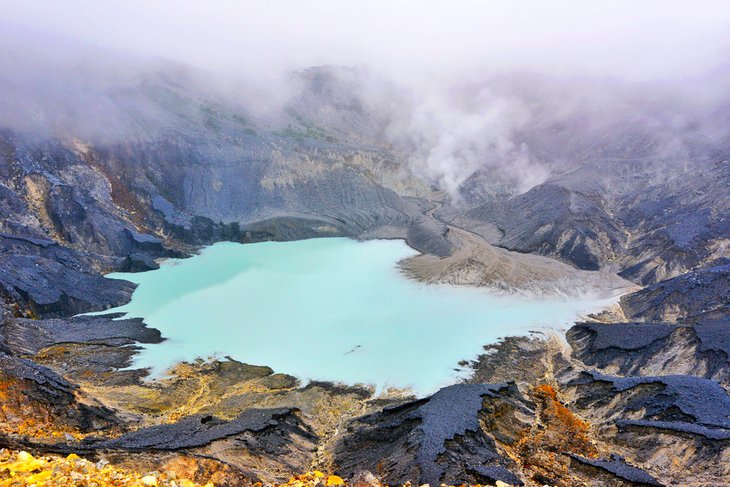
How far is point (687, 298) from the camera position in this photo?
118ft

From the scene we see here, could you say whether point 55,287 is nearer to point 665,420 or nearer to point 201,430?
point 201,430

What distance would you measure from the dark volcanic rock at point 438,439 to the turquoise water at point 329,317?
484 centimetres

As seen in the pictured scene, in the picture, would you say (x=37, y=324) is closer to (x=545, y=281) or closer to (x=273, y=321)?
(x=273, y=321)

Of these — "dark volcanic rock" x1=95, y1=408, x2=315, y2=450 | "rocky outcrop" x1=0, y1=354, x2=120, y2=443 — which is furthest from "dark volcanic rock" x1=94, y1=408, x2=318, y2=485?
"rocky outcrop" x1=0, y1=354, x2=120, y2=443

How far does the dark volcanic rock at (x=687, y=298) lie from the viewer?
3506cm

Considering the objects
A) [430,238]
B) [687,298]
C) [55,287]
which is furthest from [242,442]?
[430,238]

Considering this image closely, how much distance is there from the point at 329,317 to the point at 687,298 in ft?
84.8

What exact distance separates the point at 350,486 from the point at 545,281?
3528 centimetres

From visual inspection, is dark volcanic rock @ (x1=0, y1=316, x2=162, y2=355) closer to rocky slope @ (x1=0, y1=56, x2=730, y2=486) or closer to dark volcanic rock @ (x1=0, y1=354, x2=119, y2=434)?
rocky slope @ (x1=0, y1=56, x2=730, y2=486)

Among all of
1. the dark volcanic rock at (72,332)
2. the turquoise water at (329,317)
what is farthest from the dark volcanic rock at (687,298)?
the dark volcanic rock at (72,332)

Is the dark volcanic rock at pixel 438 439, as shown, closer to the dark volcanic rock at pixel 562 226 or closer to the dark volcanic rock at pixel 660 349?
the dark volcanic rock at pixel 660 349

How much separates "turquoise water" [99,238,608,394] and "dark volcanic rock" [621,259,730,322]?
11.2ft

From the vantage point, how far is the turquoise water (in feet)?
98.5

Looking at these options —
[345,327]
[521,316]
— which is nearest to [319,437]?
[345,327]
